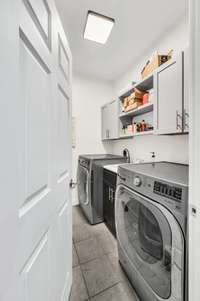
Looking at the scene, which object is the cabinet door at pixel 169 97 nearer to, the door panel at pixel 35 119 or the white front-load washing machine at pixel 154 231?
the white front-load washing machine at pixel 154 231

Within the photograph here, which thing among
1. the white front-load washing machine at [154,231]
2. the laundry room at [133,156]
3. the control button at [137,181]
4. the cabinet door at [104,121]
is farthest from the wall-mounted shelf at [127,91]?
the control button at [137,181]

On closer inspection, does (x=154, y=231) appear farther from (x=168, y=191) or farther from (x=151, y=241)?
(x=168, y=191)

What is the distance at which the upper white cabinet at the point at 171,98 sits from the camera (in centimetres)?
139

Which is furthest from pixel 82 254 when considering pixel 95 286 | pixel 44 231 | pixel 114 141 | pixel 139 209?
pixel 114 141

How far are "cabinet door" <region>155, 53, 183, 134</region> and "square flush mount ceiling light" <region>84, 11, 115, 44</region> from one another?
33.2 inches

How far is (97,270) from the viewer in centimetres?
156

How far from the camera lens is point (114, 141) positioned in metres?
3.46

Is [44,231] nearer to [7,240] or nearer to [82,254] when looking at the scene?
[7,240]

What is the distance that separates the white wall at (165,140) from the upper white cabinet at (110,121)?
34cm

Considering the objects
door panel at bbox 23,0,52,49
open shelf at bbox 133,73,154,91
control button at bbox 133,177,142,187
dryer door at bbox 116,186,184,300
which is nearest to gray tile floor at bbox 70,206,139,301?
dryer door at bbox 116,186,184,300

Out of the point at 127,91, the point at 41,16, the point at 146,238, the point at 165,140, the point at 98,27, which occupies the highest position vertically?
the point at 98,27

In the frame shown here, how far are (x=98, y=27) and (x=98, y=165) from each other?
5.97 ft

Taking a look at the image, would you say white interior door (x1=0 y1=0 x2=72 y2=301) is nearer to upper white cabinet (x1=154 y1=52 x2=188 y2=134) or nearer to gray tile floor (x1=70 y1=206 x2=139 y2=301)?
gray tile floor (x1=70 y1=206 x2=139 y2=301)

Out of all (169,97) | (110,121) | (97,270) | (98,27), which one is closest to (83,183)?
(110,121)
